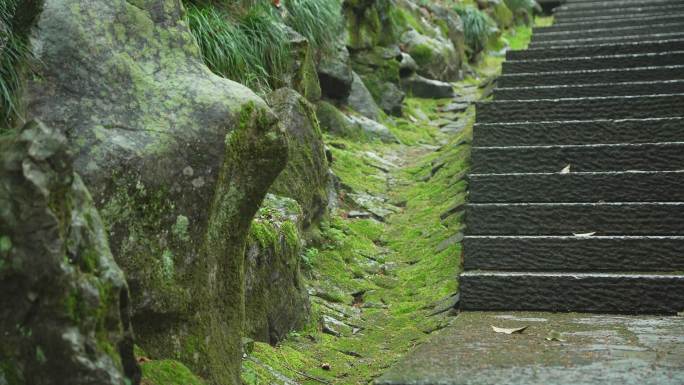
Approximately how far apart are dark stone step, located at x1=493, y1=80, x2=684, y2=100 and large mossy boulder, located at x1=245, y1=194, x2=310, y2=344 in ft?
9.08

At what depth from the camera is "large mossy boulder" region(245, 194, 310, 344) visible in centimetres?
352

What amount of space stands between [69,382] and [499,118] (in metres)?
4.35

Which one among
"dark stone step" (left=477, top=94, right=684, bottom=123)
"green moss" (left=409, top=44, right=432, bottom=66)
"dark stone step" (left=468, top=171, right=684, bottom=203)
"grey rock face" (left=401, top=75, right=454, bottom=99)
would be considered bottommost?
"dark stone step" (left=468, top=171, right=684, bottom=203)

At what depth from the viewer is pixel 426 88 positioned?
918cm

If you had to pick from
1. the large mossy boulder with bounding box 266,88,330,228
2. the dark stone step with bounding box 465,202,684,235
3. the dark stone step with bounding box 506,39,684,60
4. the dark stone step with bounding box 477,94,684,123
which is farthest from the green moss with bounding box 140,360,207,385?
the dark stone step with bounding box 506,39,684,60

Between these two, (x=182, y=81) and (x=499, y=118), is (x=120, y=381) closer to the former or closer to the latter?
(x=182, y=81)

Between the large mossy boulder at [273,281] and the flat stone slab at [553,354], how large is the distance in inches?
29.8

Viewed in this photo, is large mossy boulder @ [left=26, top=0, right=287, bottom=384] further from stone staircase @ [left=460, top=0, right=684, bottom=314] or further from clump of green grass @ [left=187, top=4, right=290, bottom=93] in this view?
clump of green grass @ [left=187, top=4, right=290, bottom=93]

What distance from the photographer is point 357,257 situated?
4.98 metres

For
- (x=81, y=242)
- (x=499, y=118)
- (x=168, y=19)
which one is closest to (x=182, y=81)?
(x=168, y=19)

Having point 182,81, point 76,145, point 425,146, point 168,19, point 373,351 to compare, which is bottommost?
point 373,351

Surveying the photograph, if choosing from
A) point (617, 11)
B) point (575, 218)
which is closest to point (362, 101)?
point (575, 218)

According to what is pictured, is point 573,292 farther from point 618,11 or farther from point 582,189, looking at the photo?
point 618,11

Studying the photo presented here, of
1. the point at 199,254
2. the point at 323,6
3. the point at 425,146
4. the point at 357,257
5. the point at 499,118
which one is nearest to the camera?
the point at 199,254
